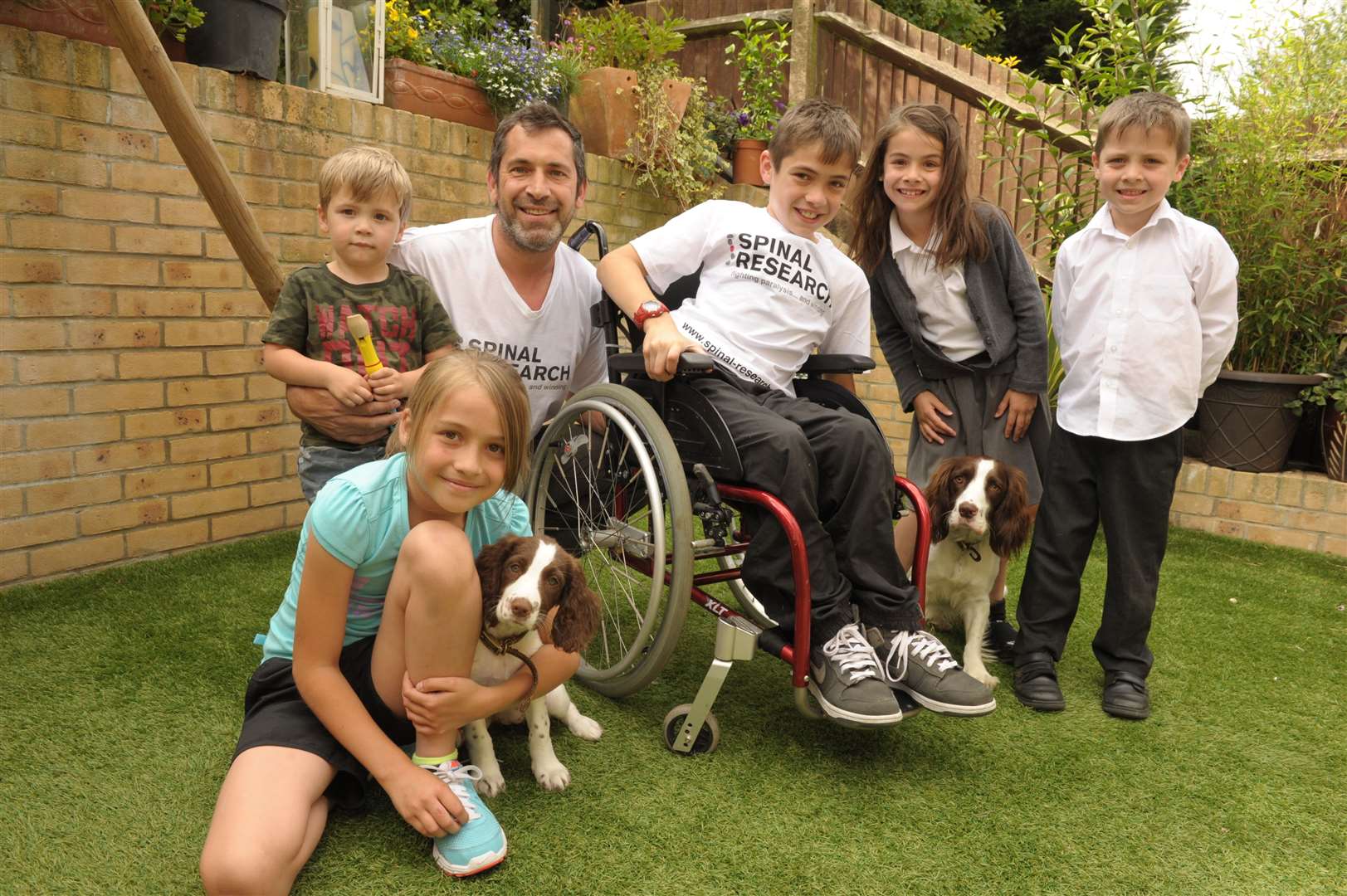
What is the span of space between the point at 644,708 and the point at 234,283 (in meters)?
1.97

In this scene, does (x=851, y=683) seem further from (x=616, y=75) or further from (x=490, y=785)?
(x=616, y=75)

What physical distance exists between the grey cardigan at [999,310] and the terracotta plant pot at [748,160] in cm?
281

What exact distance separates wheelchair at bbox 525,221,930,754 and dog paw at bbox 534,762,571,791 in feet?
0.85

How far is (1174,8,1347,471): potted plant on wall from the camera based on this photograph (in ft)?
12.6

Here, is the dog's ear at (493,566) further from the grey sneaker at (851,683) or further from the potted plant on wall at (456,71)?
the potted plant on wall at (456,71)

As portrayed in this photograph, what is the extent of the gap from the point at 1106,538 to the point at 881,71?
4.13 meters

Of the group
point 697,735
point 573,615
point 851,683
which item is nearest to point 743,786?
point 697,735

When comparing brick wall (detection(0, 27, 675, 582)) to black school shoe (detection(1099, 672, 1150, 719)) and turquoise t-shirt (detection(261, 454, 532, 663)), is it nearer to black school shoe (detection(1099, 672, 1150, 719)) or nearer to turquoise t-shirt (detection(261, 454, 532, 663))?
turquoise t-shirt (detection(261, 454, 532, 663))

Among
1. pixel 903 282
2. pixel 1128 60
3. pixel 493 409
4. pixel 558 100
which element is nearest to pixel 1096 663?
pixel 903 282

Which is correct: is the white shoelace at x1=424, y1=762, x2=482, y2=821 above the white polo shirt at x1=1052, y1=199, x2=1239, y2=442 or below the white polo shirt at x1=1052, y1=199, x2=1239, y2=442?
below

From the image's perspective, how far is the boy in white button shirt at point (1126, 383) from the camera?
2.24 m

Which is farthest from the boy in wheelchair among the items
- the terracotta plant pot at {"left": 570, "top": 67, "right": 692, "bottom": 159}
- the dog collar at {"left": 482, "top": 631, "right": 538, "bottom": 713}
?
the terracotta plant pot at {"left": 570, "top": 67, "right": 692, "bottom": 159}

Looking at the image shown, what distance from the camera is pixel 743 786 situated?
1.84 m

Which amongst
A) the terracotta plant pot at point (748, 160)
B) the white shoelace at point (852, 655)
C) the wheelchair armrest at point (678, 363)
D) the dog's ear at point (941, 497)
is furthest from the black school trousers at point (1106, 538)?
the terracotta plant pot at point (748, 160)
